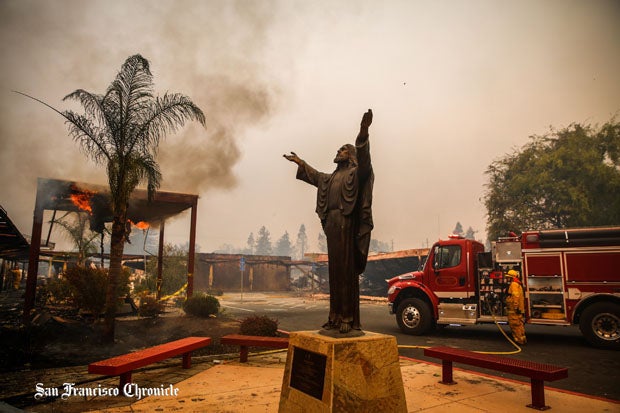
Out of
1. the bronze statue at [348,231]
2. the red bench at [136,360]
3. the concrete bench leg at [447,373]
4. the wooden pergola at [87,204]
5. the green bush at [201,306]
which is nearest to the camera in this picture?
the bronze statue at [348,231]

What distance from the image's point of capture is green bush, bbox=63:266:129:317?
36.1 feet

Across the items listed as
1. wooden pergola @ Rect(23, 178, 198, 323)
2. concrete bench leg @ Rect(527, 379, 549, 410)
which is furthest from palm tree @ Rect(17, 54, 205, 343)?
concrete bench leg @ Rect(527, 379, 549, 410)

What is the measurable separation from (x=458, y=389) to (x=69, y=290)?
40.3 ft

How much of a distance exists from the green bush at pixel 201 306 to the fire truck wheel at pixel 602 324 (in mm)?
11274

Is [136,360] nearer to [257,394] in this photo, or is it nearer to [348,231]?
[257,394]

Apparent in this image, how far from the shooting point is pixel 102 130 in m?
9.85

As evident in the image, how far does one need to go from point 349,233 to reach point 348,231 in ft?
0.10

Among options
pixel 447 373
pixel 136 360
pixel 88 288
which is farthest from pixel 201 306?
pixel 447 373

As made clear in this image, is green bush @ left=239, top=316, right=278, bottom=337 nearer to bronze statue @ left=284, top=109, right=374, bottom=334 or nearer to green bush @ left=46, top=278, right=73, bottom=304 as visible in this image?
bronze statue @ left=284, top=109, right=374, bottom=334

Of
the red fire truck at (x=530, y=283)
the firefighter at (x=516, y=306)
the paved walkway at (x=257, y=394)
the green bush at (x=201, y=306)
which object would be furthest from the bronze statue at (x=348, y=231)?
the green bush at (x=201, y=306)

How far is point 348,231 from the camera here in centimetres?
439

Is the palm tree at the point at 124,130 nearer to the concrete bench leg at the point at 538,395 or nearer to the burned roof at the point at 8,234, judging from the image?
the burned roof at the point at 8,234

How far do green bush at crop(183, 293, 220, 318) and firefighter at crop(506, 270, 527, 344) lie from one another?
9.58 metres

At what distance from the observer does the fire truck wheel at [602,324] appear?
897 cm
